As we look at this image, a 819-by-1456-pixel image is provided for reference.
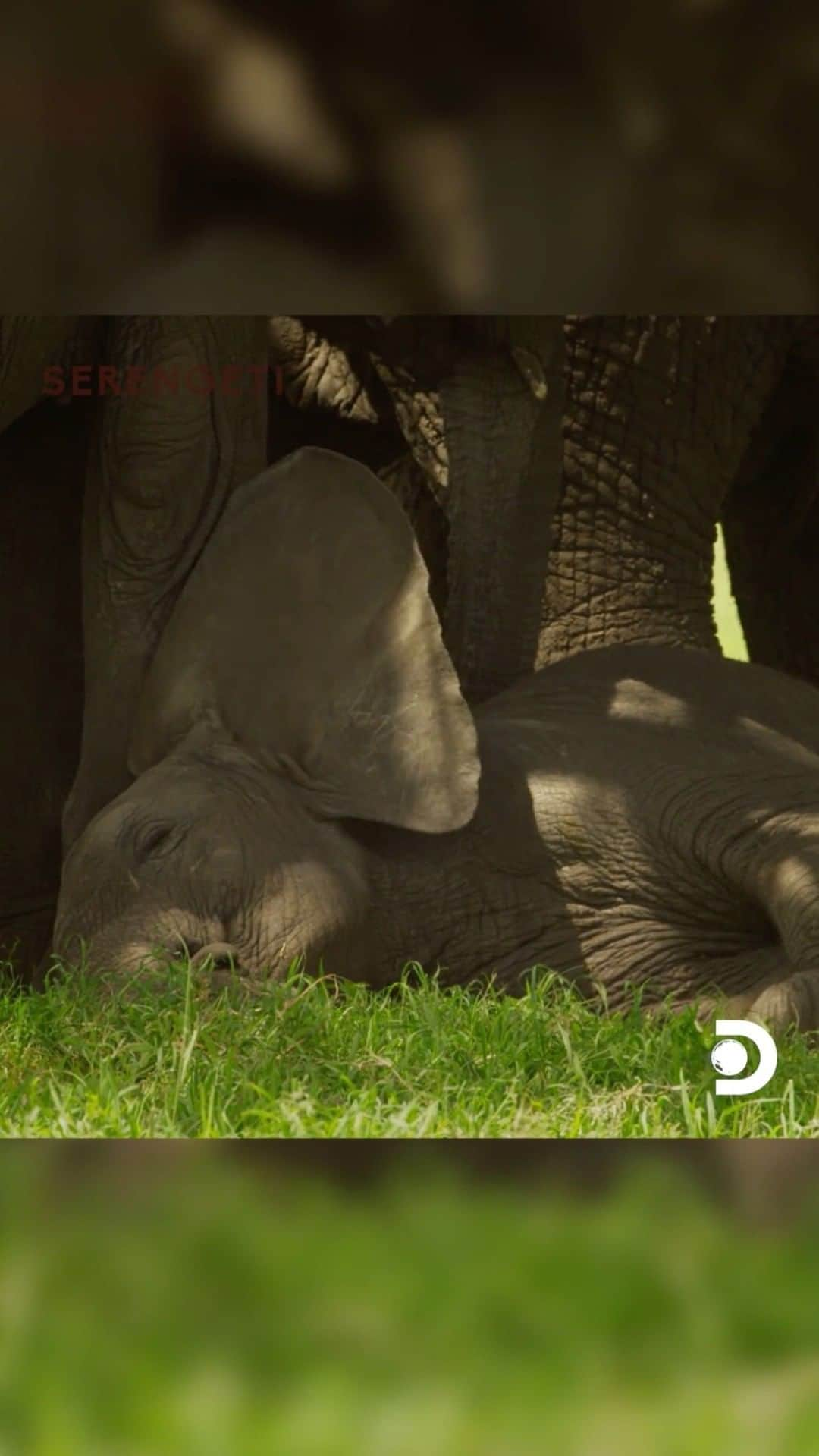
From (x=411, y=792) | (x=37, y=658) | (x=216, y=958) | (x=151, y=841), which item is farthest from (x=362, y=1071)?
(x=37, y=658)

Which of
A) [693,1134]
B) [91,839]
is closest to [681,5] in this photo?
[693,1134]

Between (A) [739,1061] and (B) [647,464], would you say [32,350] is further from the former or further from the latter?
(A) [739,1061]

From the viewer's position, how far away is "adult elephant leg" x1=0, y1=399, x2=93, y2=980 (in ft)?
14.2

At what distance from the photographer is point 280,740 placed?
385 cm

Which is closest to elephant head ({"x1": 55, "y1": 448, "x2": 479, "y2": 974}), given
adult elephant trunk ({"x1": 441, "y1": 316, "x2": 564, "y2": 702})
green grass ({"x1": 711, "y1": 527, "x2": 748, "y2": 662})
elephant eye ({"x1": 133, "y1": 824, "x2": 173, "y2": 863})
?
elephant eye ({"x1": 133, "y1": 824, "x2": 173, "y2": 863})

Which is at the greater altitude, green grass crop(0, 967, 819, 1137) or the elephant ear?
the elephant ear

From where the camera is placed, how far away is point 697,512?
4738 mm

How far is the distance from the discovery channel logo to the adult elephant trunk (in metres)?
1.59

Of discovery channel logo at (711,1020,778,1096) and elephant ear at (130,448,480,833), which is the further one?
elephant ear at (130,448,480,833)

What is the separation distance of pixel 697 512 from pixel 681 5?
2701 mm

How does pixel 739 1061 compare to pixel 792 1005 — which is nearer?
pixel 739 1061

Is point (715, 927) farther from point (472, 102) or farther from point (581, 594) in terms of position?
point (472, 102)

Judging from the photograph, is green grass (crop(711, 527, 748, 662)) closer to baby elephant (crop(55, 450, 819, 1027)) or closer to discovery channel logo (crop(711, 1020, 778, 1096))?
baby elephant (crop(55, 450, 819, 1027))

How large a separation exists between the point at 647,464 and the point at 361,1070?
2144 mm
